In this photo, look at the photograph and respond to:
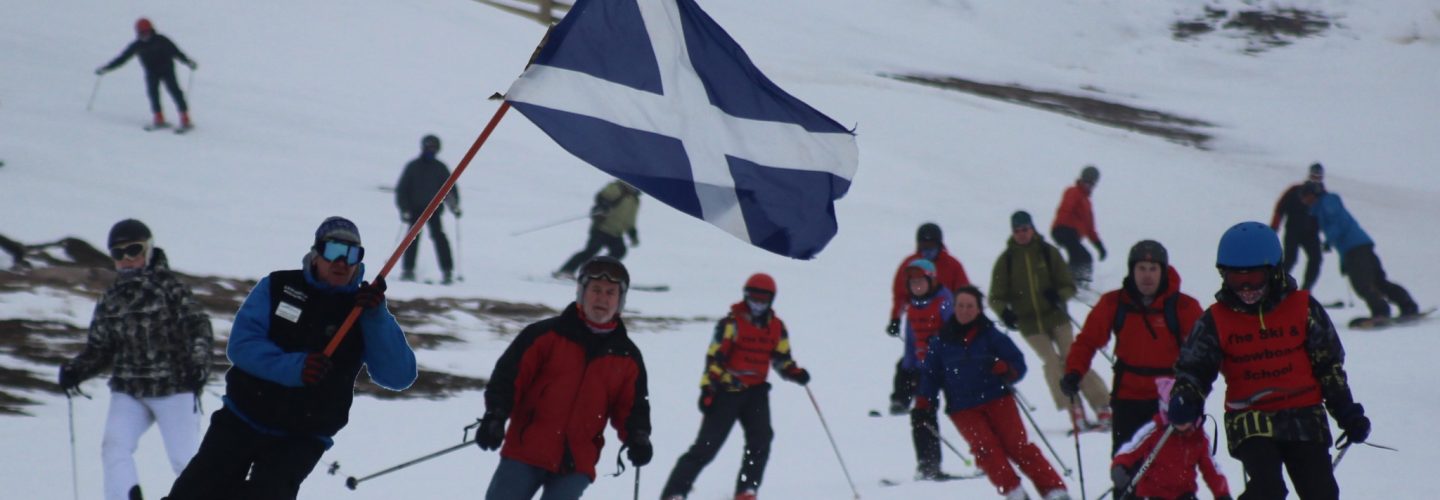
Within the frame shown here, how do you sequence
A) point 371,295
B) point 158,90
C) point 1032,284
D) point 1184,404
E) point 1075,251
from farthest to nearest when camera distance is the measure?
point 158,90, point 1075,251, point 1032,284, point 1184,404, point 371,295

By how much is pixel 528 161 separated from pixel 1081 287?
9.31m

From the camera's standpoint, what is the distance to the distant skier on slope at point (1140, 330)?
23.1 ft

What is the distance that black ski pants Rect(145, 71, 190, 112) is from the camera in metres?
19.0

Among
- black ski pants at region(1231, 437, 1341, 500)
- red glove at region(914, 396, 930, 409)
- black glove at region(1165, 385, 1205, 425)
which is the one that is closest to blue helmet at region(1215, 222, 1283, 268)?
black glove at region(1165, 385, 1205, 425)

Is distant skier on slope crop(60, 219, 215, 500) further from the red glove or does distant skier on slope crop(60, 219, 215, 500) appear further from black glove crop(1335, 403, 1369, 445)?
black glove crop(1335, 403, 1369, 445)

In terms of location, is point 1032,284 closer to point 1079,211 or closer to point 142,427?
point 1079,211

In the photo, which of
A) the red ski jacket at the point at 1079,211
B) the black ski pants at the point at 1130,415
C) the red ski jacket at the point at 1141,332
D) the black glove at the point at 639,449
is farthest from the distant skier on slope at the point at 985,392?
the red ski jacket at the point at 1079,211

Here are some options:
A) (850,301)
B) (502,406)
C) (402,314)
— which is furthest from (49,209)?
(502,406)

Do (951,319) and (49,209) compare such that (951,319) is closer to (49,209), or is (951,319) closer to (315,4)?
(49,209)

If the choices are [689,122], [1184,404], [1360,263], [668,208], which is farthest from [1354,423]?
[668,208]

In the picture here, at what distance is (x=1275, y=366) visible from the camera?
554 cm

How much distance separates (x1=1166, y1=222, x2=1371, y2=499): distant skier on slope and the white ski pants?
13.4 feet

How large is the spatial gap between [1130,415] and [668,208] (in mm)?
14603

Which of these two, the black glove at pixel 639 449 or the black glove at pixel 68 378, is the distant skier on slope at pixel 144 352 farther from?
the black glove at pixel 639 449
